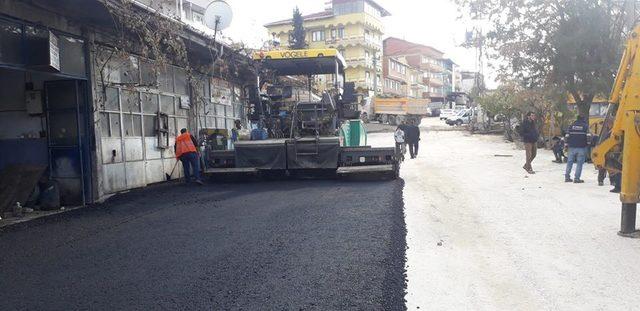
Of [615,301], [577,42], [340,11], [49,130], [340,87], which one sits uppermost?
[340,11]

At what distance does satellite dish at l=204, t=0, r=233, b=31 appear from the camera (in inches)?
476

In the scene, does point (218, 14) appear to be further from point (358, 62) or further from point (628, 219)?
point (358, 62)

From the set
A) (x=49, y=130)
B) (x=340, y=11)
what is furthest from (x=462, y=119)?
(x=49, y=130)

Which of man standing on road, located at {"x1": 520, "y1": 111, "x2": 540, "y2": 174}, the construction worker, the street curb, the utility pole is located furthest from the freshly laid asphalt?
the utility pole

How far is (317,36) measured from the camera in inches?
2211

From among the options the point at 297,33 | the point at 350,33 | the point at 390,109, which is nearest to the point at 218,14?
the point at 390,109

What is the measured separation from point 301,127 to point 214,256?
6.66 meters

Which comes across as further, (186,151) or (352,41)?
(352,41)

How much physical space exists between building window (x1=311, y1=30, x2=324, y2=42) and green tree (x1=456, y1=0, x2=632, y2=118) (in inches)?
1542

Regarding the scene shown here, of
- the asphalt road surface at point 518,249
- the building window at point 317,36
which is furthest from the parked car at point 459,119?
the asphalt road surface at point 518,249

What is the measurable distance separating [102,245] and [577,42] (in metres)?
14.4

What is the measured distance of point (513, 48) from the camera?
17.2 metres

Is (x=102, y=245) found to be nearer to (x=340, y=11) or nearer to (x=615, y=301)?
(x=615, y=301)

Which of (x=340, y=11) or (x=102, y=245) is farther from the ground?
(x=340, y=11)
